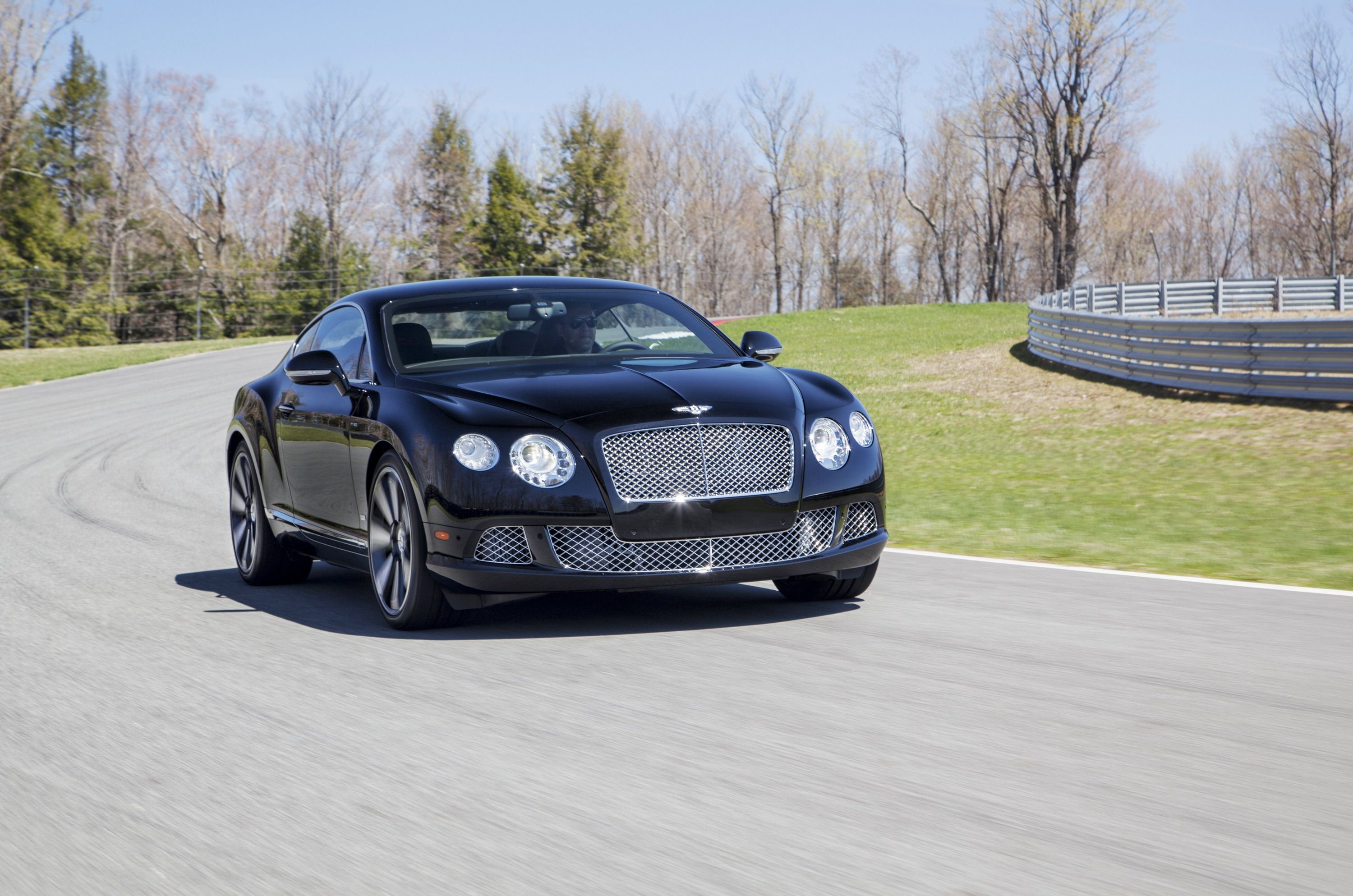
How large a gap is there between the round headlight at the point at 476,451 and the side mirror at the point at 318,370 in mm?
1310

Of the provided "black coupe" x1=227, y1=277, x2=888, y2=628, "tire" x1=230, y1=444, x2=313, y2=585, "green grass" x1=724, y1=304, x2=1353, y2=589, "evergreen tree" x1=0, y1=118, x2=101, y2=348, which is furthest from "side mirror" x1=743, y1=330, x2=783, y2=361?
"evergreen tree" x1=0, y1=118, x2=101, y2=348

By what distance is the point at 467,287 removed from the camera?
7656mm

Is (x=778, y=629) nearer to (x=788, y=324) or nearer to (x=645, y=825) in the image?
(x=645, y=825)

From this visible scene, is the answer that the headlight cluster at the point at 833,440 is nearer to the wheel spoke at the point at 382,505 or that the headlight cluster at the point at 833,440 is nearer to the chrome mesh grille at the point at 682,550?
the chrome mesh grille at the point at 682,550

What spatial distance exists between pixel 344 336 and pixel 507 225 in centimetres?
6911

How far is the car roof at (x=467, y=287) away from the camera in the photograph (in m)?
7.56

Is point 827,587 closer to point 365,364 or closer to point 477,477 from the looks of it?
point 477,477

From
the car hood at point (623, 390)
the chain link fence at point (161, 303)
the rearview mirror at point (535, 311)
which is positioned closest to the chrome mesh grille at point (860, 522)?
the car hood at point (623, 390)

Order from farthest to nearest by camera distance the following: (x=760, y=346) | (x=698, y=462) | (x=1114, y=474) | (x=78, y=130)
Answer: (x=78, y=130) → (x=1114, y=474) → (x=760, y=346) → (x=698, y=462)

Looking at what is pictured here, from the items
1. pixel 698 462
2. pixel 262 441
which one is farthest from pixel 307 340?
pixel 698 462

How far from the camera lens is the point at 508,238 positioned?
7588 centimetres

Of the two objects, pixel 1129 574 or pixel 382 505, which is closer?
pixel 382 505

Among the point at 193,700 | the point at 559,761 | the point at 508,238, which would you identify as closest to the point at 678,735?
the point at 559,761

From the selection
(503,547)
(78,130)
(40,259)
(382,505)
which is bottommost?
(503,547)
